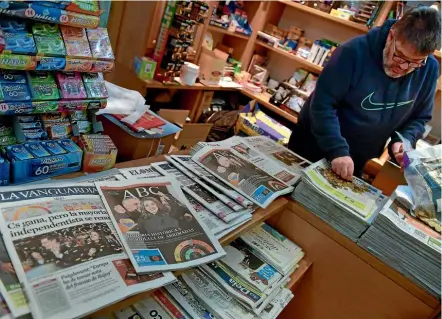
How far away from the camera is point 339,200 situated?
1105 millimetres

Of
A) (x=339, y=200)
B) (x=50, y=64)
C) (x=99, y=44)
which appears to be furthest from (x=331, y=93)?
(x=50, y=64)

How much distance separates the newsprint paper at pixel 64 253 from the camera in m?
0.58

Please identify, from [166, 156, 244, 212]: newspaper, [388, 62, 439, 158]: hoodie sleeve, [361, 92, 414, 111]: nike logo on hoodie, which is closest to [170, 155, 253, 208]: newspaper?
[166, 156, 244, 212]: newspaper

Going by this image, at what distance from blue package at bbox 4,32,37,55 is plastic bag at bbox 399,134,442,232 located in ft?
3.71

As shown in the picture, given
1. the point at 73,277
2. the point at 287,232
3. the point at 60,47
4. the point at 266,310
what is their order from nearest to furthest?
the point at 73,277 < the point at 60,47 < the point at 266,310 < the point at 287,232

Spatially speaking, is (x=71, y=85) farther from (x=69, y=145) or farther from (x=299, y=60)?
(x=299, y=60)

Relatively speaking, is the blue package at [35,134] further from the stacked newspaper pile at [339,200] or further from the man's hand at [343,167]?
the man's hand at [343,167]

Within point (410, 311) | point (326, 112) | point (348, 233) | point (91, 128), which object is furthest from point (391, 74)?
point (91, 128)

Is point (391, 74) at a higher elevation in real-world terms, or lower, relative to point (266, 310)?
higher

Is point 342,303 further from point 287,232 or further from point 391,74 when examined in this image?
point 391,74

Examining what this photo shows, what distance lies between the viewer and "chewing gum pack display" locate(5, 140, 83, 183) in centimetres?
82

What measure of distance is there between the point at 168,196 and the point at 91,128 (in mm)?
323

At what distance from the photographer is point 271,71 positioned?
3555 millimetres

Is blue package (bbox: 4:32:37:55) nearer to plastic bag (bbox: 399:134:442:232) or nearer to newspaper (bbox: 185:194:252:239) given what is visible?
newspaper (bbox: 185:194:252:239)
